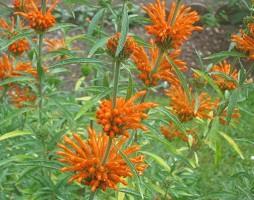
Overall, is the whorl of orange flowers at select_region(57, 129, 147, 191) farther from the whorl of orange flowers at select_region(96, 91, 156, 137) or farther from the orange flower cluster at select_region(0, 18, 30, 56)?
the orange flower cluster at select_region(0, 18, 30, 56)

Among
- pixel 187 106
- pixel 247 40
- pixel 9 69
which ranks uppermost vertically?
pixel 247 40

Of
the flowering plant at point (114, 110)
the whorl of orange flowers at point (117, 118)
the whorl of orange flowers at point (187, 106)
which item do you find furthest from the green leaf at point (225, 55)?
the whorl of orange flowers at point (117, 118)

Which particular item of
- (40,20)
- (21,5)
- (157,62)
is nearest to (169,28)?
(157,62)

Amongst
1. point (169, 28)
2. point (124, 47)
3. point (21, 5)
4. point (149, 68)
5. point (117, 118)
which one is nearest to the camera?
point (117, 118)

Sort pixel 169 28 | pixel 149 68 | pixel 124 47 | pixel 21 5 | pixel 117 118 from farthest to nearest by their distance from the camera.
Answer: pixel 21 5 → pixel 149 68 → pixel 169 28 → pixel 124 47 → pixel 117 118

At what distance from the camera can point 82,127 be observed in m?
3.11

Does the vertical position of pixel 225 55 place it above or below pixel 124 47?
below

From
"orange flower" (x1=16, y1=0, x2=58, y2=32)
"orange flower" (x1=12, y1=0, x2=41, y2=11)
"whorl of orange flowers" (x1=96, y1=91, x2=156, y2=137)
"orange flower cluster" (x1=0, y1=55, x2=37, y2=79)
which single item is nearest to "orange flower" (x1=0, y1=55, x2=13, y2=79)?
"orange flower cluster" (x1=0, y1=55, x2=37, y2=79)

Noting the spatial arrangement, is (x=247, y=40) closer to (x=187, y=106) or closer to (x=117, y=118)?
(x=187, y=106)

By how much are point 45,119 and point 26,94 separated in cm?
30

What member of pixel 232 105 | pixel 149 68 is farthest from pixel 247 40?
pixel 149 68

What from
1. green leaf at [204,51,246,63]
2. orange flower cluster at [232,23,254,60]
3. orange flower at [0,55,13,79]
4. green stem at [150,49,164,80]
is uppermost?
orange flower cluster at [232,23,254,60]

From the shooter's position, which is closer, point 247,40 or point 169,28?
point 169,28

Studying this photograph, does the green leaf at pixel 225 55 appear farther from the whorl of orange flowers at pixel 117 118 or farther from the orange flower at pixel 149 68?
the whorl of orange flowers at pixel 117 118
